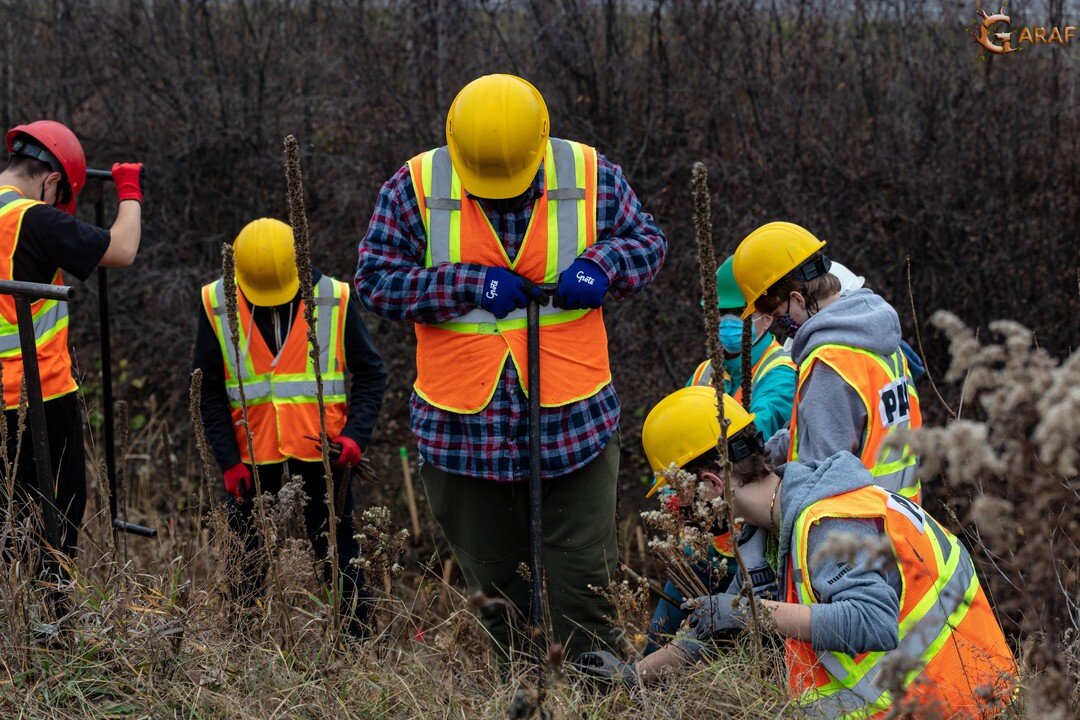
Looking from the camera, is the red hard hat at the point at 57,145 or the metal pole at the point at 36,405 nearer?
the metal pole at the point at 36,405

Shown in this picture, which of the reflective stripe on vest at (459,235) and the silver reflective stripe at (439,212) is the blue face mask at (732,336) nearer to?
the reflective stripe on vest at (459,235)

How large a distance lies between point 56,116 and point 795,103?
239 inches

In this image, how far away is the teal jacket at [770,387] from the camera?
450 centimetres

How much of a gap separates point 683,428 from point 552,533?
2.72 feet

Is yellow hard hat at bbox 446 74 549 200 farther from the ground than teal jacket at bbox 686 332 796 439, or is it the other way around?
yellow hard hat at bbox 446 74 549 200

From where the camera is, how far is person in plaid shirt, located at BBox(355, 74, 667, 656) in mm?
3914

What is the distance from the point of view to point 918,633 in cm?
278

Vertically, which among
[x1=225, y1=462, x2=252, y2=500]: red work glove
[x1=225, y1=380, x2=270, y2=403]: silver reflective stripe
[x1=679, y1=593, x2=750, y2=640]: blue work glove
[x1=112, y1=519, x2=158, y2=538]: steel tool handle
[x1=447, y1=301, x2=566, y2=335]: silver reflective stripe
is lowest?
[x1=112, y1=519, x2=158, y2=538]: steel tool handle

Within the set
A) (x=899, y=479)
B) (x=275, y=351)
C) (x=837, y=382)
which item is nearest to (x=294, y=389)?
(x=275, y=351)

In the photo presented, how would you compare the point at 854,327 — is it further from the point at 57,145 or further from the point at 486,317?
the point at 57,145

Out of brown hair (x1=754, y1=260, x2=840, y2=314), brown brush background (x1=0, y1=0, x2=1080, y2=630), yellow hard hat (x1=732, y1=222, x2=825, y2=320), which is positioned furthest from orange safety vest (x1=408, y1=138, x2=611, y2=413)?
brown brush background (x1=0, y1=0, x2=1080, y2=630)

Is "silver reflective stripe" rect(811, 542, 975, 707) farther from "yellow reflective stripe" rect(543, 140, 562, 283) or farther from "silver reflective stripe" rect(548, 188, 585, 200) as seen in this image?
"silver reflective stripe" rect(548, 188, 585, 200)

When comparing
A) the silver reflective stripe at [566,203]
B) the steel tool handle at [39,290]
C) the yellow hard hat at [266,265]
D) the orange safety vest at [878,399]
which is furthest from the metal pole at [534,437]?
the yellow hard hat at [266,265]

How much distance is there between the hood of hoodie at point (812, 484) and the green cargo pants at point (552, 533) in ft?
3.55
